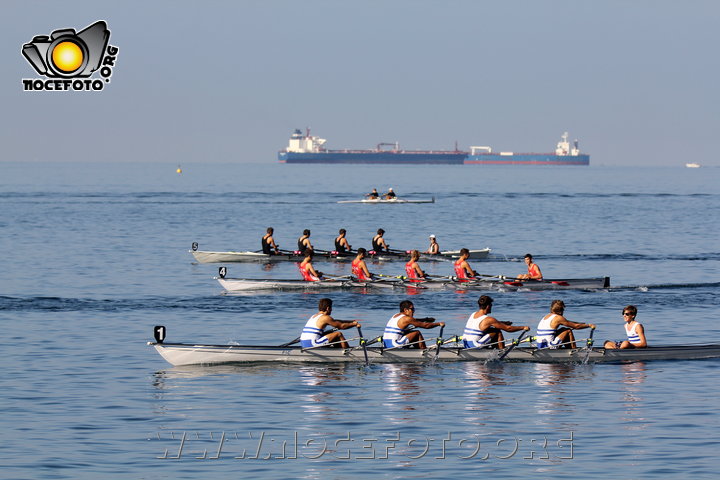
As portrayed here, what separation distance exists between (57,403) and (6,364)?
5640 millimetres

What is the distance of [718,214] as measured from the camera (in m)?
116

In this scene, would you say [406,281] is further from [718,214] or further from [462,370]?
[718,214]

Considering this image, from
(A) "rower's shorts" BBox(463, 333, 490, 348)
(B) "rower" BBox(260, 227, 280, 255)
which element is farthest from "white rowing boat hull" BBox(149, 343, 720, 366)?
(B) "rower" BBox(260, 227, 280, 255)

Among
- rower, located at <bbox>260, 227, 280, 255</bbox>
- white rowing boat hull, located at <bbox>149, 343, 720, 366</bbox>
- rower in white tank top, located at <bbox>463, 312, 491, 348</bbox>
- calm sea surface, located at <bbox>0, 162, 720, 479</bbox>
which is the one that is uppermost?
rower, located at <bbox>260, 227, 280, 255</bbox>

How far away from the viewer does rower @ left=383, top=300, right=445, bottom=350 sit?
2877cm

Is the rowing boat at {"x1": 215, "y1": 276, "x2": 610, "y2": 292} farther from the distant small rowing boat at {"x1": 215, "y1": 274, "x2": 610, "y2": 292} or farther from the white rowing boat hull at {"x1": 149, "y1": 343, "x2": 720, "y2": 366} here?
the white rowing boat hull at {"x1": 149, "y1": 343, "x2": 720, "y2": 366}

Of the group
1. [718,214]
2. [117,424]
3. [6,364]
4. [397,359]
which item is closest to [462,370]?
[397,359]

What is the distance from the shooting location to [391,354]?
28.9 m

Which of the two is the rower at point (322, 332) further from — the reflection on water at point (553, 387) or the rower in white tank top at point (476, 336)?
the reflection on water at point (553, 387)

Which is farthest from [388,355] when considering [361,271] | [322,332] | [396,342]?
[361,271]

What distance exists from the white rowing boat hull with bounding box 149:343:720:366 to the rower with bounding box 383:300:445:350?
0.75ft

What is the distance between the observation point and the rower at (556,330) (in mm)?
29172

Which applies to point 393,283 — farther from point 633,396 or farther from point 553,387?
point 633,396

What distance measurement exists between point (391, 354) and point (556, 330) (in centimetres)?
429
